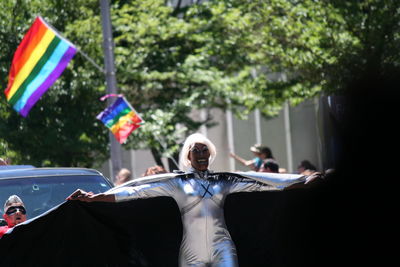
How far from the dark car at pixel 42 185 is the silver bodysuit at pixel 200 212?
198 centimetres

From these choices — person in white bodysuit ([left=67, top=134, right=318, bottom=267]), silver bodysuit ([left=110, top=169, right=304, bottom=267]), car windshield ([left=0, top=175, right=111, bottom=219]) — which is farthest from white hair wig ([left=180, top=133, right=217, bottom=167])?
car windshield ([left=0, top=175, right=111, bottom=219])

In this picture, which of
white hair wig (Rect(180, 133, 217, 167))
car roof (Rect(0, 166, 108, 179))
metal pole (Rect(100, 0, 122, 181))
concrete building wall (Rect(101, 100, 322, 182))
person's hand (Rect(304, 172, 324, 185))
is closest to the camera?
white hair wig (Rect(180, 133, 217, 167))

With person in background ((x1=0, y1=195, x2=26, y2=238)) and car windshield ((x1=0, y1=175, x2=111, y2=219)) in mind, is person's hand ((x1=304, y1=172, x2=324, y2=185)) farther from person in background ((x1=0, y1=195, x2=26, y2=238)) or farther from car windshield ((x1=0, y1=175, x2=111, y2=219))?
car windshield ((x1=0, y1=175, x2=111, y2=219))

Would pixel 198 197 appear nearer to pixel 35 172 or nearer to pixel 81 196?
pixel 81 196

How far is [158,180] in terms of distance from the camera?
6.29 m

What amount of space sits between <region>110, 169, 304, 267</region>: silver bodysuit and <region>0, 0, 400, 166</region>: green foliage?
26.7 ft

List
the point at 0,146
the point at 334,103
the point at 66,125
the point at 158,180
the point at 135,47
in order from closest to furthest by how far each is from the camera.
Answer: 1. the point at 158,180
2. the point at 334,103
3. the point at 0,146
4. the point at 66,125
5. the point at 135,47

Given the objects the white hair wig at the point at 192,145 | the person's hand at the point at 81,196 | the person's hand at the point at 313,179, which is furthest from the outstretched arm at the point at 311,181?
the person's hand at the point at 81,196

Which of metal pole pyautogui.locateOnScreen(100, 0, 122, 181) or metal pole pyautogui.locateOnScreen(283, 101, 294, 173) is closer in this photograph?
metal pole pyautogui.locateOnScreen(100, 0, 122, 181)

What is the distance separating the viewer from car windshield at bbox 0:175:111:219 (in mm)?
8031

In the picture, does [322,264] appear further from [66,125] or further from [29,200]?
[66,125]

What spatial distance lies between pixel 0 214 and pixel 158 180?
202 centimetres

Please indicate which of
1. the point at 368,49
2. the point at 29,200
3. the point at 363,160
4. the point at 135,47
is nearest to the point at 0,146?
the point at 135,47

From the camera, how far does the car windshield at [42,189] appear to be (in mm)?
8031
